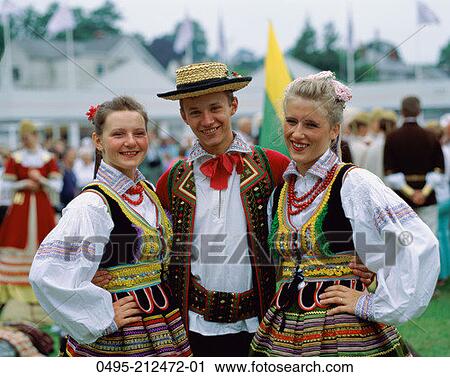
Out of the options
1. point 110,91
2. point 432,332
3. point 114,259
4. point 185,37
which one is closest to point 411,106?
point 432,332

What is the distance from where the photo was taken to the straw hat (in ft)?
8.66

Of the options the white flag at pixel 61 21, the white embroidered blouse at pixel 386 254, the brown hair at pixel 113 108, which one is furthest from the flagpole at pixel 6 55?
the white embroidered blouse at pixel 386 254

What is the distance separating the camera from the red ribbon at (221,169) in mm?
2768

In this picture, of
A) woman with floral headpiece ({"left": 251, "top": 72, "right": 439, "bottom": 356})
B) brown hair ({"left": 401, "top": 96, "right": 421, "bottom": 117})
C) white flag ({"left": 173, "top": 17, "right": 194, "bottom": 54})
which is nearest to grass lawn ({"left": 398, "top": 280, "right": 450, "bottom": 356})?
brown hair ({"left": 401, "top": 96, "right": 421, "bottom": 117})

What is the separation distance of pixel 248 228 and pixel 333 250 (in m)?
0.41

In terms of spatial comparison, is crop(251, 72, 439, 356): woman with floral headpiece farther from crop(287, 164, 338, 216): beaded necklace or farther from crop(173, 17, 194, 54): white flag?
crop(173, 17, 194, 54): white flag

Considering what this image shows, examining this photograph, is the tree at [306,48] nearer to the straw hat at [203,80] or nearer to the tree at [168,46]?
the tree at [168,46]

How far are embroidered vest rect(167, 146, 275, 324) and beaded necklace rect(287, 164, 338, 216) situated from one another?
20cm

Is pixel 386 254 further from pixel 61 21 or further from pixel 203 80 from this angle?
pixel 61 21

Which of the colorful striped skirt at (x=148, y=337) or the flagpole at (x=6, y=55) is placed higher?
the flagpole at (x=6, y=55)

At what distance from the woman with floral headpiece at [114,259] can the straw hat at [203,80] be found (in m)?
0.18

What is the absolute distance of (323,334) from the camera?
2412 millimetres

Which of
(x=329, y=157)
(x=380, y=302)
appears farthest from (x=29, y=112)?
(x=380, y=302)
